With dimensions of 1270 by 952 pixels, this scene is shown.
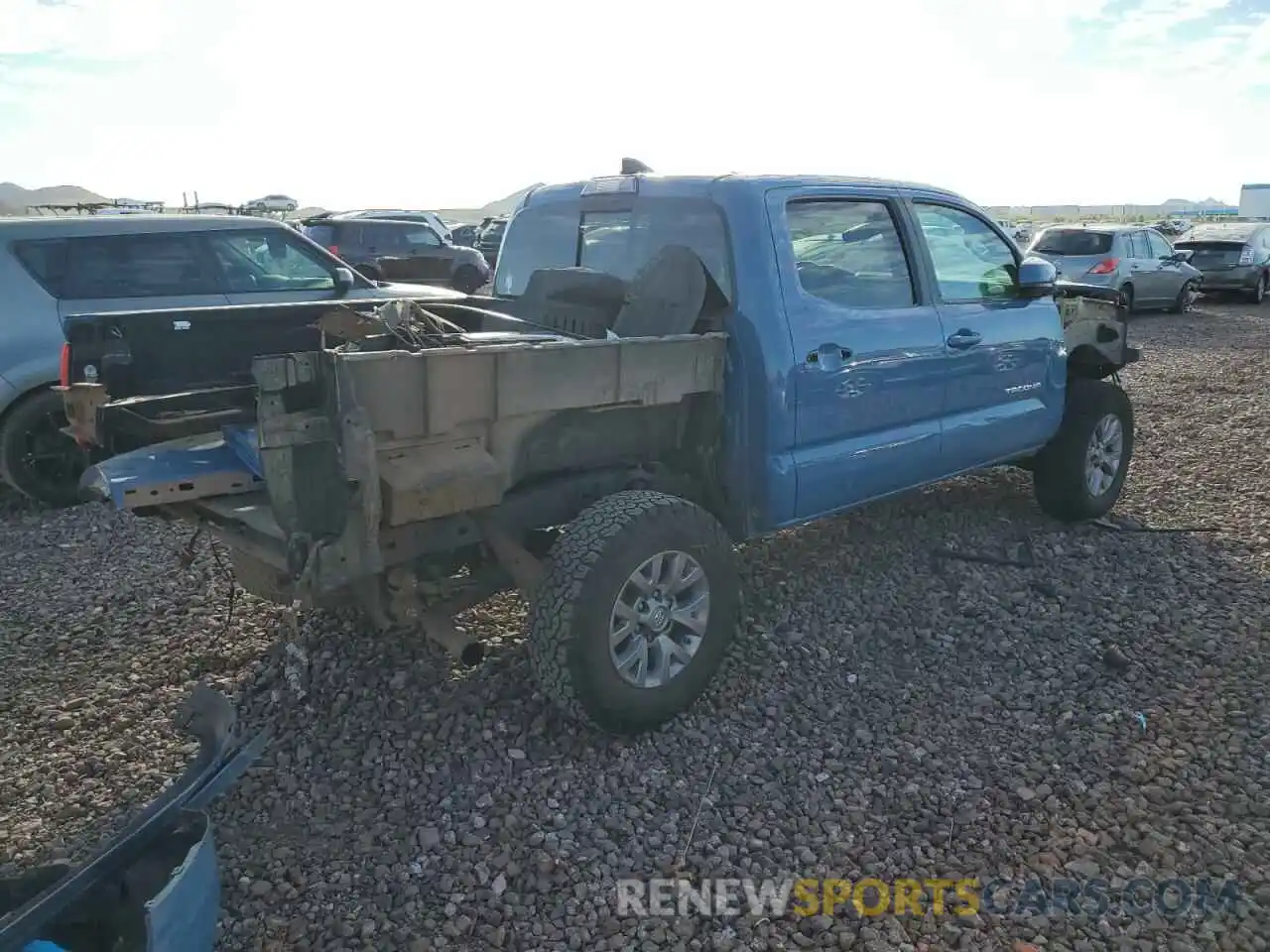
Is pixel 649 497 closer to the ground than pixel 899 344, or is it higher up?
closer to the ground

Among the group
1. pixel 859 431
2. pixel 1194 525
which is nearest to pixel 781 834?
pixel 859 431

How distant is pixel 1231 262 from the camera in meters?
19.0

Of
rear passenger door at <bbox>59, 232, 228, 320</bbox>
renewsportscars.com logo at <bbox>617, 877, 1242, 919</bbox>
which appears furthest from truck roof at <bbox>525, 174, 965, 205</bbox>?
rear passenger door at <bbox>59, 232, 228, 320</bbox>

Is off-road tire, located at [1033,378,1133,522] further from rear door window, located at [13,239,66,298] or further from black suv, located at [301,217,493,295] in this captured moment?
black suv, located at [301,217,493,295]

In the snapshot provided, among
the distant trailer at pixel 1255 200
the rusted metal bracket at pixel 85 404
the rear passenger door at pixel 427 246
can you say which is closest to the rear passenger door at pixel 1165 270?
the rear passenger door at pixel 427 246

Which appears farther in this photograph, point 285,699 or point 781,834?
point 285,699

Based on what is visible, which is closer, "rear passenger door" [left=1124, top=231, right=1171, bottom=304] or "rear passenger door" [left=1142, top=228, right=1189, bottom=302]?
"rear passenger door" [left=1124, top=231, right=1171, bottom=304]

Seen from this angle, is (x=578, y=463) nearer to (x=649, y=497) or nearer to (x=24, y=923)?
(x=649, y=497)

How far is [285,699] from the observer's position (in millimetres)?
3854

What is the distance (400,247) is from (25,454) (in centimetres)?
1081

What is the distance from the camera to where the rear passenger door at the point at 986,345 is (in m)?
4.79

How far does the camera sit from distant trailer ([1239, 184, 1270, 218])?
5344 cm

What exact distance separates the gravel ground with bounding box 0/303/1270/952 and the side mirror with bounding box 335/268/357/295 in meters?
2.59

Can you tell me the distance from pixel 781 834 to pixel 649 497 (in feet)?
4.00
